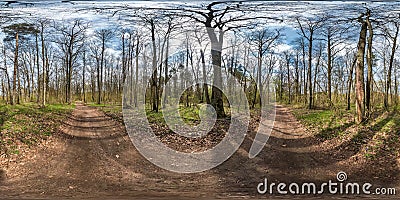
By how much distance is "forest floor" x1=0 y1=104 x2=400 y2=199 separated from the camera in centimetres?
276

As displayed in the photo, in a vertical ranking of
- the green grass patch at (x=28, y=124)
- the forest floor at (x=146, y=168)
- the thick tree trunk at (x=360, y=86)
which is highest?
the thick tree trunk at (x=360, y=86)

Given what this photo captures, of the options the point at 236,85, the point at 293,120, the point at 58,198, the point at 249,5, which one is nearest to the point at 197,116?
the point at 236,85

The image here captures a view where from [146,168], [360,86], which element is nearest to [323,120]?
[360,86]

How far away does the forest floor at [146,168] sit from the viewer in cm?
276

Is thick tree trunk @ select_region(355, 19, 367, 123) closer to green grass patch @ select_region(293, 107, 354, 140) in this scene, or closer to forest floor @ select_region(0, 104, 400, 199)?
green grass patch @ select_region(293, 107, 354, 140)

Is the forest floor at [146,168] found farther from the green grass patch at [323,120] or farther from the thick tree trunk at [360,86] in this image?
the thick tree trunk at [360,86]

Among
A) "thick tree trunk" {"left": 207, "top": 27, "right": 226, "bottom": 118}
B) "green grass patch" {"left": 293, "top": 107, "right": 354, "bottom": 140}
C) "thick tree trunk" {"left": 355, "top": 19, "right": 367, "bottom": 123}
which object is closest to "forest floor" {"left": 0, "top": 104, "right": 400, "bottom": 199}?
"green grass patch" {"left": 293, "top": 107, "right": 354, "bottom": 140}

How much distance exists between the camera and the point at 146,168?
3.02 m

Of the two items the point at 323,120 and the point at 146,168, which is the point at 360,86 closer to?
the point at 323,120

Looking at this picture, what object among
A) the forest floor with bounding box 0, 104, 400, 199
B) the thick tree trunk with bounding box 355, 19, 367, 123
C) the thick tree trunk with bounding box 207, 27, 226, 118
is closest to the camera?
the forest floor with bounding box 0, 104, 400, 199

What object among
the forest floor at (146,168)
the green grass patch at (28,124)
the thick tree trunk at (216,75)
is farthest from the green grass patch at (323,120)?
the green grass patch at (28,124)

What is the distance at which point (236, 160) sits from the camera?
3158 millimetres

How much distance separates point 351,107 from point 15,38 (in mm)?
4631

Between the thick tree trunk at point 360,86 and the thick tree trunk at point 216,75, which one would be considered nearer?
the thick tree trunk at point 216,75
